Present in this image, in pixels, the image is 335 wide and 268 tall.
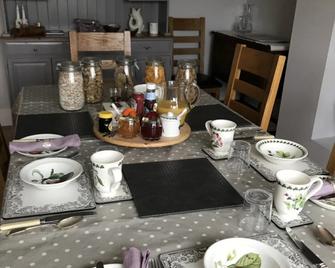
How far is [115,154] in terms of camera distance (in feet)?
3.42

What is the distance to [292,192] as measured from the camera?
90 cm

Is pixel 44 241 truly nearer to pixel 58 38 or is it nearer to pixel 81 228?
pixel 81 228

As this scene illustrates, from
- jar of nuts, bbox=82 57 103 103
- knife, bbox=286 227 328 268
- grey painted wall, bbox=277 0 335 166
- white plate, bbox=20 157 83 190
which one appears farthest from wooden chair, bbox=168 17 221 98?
knife, bbox=286 227 328 268

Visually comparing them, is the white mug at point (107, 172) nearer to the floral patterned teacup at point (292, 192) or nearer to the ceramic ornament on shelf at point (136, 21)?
the floral patterned teacup at point (292, 192)

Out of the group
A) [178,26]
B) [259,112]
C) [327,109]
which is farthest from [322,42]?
[178,26]

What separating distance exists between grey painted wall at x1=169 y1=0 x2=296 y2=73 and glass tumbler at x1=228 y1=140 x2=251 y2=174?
2.67 meters

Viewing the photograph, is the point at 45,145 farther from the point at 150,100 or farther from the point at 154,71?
the point at 154,71

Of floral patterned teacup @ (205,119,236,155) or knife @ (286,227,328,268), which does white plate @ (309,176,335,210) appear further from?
floral patterned teacup @ (205,119,236,155)

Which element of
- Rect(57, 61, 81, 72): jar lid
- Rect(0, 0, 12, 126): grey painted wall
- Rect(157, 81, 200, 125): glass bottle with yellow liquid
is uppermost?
Rect(57, 61, 81, 72): jar lid

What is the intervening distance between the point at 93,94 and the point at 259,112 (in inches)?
30.9

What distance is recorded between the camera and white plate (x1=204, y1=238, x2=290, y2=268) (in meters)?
0.75

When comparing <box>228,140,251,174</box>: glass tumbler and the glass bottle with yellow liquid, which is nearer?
<box>228,140,251,174</box>: glass tumbler

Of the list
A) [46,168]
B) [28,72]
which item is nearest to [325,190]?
[46,168]

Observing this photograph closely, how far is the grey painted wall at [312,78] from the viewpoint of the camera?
2.46 m
